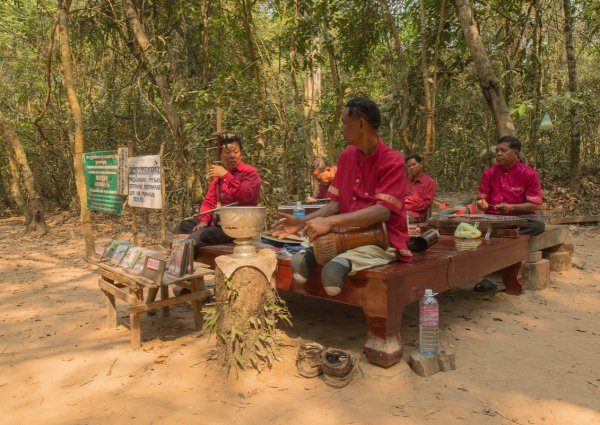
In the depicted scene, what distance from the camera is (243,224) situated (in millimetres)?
2930

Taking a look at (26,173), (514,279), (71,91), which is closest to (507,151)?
(514,279)

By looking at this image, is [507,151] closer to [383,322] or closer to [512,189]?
[512,189]

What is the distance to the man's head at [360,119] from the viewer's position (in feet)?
10.1

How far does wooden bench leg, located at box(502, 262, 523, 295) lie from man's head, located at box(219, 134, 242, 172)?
3.06 meters

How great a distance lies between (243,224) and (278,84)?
5288 millimetres

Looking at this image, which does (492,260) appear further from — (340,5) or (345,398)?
(340,5)

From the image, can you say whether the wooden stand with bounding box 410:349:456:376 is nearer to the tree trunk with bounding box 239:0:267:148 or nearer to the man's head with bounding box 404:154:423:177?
the man's head with bounding box 404:154:423:177

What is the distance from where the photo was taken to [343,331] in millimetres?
3812

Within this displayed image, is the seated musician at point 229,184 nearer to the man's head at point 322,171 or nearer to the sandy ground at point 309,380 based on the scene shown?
the sandy ground at point 309,380

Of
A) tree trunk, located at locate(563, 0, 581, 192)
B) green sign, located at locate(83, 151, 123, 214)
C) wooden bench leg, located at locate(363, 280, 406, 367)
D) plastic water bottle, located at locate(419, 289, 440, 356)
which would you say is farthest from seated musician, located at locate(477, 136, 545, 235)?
tree trunk, located at locate(563, 0, 581, 192)

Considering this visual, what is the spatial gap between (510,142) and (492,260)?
1.67m

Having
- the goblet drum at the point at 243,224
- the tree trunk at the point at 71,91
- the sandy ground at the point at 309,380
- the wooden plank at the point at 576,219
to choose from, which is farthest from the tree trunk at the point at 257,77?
the wooden plank at the point at 576,219

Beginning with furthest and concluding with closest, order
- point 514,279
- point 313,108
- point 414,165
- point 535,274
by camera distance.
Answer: point 313,108, point 414,165, point 535,274, point 514,279

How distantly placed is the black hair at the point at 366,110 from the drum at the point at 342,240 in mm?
715
